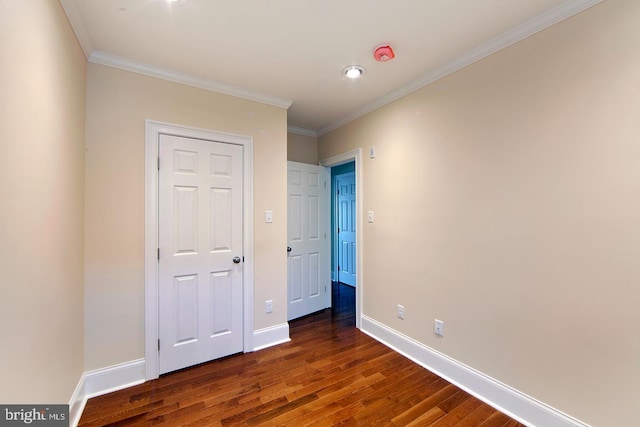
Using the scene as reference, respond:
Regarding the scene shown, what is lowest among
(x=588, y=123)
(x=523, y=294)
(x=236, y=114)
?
(x=523, y=294)

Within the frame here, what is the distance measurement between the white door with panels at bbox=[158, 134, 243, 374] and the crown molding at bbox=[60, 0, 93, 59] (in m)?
0.71

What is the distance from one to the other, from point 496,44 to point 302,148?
2410 mm

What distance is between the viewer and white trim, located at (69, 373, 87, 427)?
1.59 meters

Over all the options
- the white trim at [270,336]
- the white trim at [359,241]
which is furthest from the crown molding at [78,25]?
the white trim at [270,336]

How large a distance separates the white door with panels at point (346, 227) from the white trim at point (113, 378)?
3.40 metres

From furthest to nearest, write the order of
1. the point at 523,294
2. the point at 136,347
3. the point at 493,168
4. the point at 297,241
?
1. the point at 297,241
2. the point at 136,347
3. the point at 493,168
4. the point at 523,294

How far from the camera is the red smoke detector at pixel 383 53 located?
1.85 m

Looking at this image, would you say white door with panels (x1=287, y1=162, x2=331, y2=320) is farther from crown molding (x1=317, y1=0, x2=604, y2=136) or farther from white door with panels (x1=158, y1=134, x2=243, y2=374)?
crown molding (x1=317, y1=0, x2=604, y2=136)

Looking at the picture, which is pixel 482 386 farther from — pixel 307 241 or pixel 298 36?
pixel 298 36

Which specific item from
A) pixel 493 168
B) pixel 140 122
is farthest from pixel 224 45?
pixel 493 168

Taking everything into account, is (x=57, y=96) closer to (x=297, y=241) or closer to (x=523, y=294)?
(x=297, y=241)

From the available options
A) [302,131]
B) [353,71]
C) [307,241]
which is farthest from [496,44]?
[307,241]

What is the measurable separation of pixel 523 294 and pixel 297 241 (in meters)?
2.28

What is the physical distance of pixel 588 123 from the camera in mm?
1433
